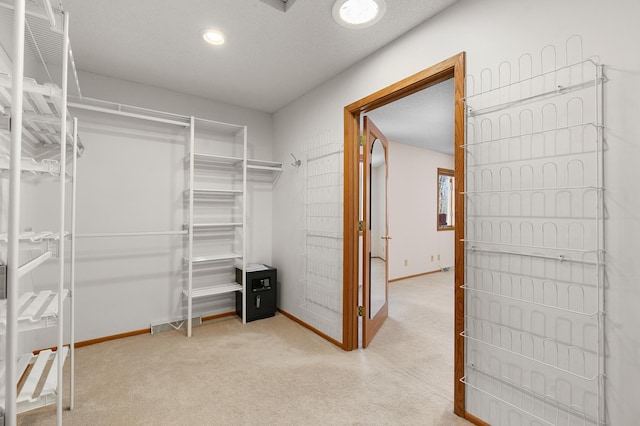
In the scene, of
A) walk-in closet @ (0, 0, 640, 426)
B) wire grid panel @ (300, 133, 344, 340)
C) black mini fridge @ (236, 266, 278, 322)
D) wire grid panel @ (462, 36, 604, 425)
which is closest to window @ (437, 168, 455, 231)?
walk-in closet @ (0, 0, 640, 426)

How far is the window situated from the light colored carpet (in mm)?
3461

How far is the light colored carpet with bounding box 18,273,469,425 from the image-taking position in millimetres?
1822

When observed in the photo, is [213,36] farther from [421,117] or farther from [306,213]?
[421,117]

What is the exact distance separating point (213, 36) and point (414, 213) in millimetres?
4521

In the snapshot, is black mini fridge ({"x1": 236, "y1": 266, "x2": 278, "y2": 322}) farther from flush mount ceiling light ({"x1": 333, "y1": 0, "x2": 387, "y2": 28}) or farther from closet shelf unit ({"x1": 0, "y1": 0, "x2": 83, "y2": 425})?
flush mount ceiling light ({"x1": 333, "y1": 0, "x2": 387, "y2": 28})

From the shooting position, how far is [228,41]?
2.28 m

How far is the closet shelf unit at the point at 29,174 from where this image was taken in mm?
818

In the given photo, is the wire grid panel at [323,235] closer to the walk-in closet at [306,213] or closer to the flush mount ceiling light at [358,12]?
the walk-in closet at [306,213]

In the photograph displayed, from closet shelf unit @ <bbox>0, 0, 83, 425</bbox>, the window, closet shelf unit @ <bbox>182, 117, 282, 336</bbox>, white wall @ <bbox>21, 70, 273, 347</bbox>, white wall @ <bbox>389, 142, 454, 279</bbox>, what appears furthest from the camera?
the window

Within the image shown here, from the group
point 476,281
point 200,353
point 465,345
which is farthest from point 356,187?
point 200,353

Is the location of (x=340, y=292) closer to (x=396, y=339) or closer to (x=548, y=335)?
(x=396, y=339)

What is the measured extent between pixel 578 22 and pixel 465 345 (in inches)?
66.6

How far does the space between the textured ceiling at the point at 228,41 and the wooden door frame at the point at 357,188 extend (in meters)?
0.38

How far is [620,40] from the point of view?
1249mm
